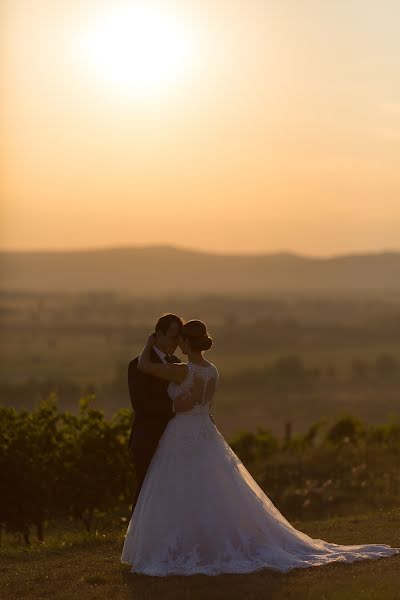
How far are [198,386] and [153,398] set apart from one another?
71cm

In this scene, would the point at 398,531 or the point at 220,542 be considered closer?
the point at 220,542

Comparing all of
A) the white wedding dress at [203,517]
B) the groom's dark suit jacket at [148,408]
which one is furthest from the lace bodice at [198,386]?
the groom's dark suit jacket at [148,408]

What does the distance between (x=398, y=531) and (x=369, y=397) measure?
294 ft

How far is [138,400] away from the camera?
525 inches

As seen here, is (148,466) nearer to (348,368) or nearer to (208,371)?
(208,371)

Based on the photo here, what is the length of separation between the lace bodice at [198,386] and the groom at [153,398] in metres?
0.23

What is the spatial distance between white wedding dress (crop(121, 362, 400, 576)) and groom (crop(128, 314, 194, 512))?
0.19 meters

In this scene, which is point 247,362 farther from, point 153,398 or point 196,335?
point 196,335

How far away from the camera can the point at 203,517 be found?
12750mm

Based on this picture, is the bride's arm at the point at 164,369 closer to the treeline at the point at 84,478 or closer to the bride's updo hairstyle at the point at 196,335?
the bride's updo hairstyle at the point at 196,335

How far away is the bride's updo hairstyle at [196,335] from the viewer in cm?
1252

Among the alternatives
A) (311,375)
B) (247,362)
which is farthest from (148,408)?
(247,362)

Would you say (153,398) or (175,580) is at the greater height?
(153,398)

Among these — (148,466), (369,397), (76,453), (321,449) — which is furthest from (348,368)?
(148,466)
